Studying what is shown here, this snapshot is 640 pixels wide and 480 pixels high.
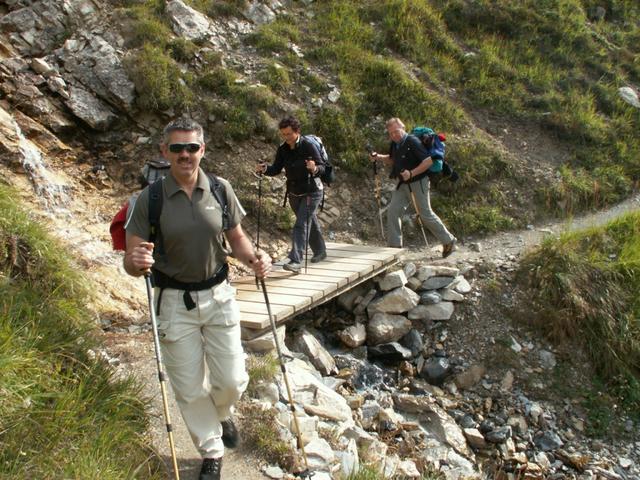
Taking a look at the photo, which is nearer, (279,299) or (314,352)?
(279,299)

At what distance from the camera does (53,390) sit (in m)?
4.00

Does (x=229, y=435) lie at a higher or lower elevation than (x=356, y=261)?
higher

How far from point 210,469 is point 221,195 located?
1.95m

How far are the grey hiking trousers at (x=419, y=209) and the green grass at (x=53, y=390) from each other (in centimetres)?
527

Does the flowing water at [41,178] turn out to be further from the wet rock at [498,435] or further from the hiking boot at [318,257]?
the wet rock at [498,435]

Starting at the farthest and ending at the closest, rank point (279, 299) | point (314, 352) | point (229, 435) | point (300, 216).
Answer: point (300, 216) → point (314, 352) → point (279, 299) → point (229, 435)

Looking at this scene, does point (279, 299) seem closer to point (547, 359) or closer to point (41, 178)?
point (41, 178)

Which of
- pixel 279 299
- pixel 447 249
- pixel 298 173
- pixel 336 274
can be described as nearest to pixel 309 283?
pixel 336 274

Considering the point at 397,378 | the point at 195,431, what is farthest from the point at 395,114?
the point at 195,431

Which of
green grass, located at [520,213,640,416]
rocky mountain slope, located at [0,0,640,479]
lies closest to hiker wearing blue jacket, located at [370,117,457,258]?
rocky mountain slope, located at [0,0,640,479]

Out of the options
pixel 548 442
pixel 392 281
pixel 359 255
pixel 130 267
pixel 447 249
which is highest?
pixel 130 267

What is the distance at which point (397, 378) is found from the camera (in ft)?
25.9

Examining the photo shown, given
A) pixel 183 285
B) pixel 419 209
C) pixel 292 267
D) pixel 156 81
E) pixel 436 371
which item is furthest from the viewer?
pixel 156 81

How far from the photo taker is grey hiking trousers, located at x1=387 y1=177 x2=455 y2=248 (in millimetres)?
8820
